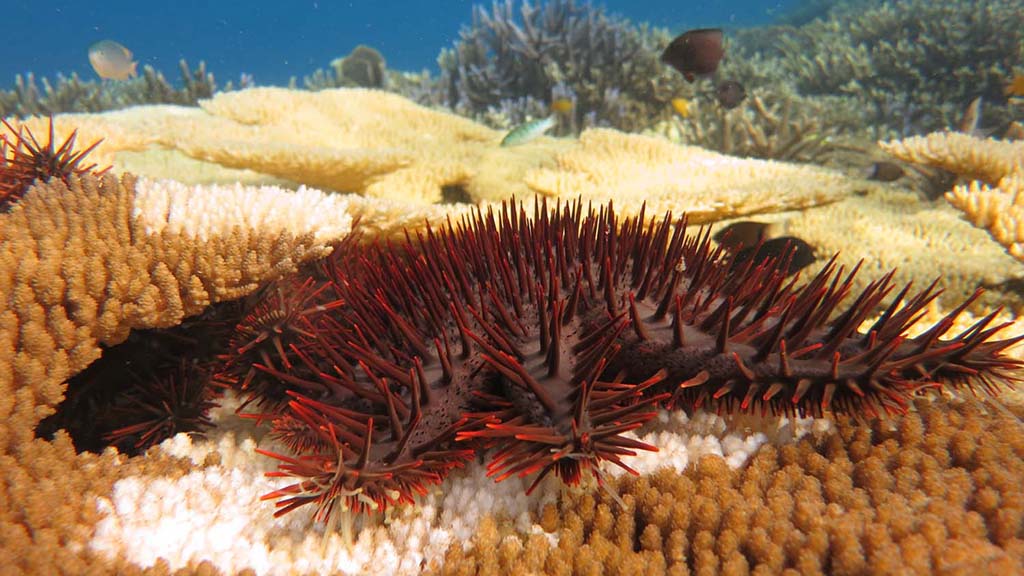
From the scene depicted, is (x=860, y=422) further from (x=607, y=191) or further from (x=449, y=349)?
(x=607, y=191)

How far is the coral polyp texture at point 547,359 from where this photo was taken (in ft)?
5.26

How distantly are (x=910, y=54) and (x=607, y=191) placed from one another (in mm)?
11410

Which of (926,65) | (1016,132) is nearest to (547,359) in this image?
(1016,132)

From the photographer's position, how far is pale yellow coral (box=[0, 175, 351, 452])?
1941 mm

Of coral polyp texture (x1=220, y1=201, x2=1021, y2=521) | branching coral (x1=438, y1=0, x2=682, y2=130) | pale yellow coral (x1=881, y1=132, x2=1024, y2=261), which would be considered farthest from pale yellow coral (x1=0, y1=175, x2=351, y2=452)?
branching coral (x1=438, y1=0, x2=682, y2=130)

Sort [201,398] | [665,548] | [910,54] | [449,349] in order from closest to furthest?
[665,548], [449,349], [201,398], [910,54]

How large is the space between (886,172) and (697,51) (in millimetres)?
3047

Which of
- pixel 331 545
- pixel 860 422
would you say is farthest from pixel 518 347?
pixel 860 422

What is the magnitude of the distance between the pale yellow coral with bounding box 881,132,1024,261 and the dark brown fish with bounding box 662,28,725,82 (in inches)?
78.2

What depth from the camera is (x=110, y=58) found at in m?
8.27

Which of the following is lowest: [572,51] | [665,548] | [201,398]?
[665,548]

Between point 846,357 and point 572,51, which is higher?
point 572,51

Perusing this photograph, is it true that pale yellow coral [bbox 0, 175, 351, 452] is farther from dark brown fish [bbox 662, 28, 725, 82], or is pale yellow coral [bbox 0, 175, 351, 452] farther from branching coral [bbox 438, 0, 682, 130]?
branching coral [bbox 438, 0, 682, 130]

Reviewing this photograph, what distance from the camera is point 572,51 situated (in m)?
9.83
